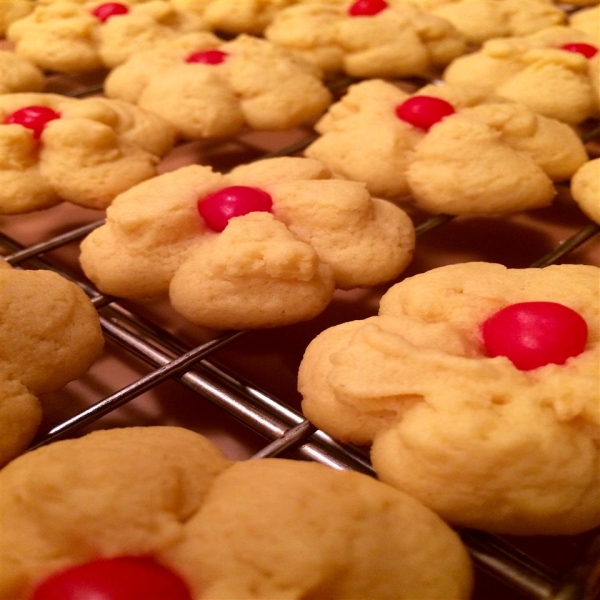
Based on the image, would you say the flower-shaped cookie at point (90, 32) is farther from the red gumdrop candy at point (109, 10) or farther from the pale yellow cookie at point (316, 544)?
the pale yellow cookie at point (316, 544)

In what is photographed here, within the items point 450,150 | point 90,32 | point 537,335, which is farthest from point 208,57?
point 537,335

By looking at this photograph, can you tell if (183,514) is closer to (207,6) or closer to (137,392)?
(137,392)

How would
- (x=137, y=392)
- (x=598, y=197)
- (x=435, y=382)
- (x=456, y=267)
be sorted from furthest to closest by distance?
(x=598, y=197) < (x=456, y=267) < (x=137, y=392) < (x=435, y=382)

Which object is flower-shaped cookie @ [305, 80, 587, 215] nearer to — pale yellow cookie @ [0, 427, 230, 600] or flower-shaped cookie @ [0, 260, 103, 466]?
flower-shaped cookie @ [0, 260, 103, 466]

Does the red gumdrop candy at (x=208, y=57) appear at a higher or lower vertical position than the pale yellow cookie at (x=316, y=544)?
higher

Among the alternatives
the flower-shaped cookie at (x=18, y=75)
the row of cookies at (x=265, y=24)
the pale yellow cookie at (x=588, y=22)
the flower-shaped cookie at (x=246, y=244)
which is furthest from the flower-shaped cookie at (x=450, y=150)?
the flower-shaped cookie at (x=18, y=75)

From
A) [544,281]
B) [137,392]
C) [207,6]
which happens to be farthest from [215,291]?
[207,6]

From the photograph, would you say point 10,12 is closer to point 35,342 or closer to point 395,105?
point 395,105

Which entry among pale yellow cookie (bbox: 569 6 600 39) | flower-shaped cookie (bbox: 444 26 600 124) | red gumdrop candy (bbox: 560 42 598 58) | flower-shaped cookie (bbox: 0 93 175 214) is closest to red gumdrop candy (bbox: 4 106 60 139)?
flower-shaped cookie (bbox: 0 93 175 214)
